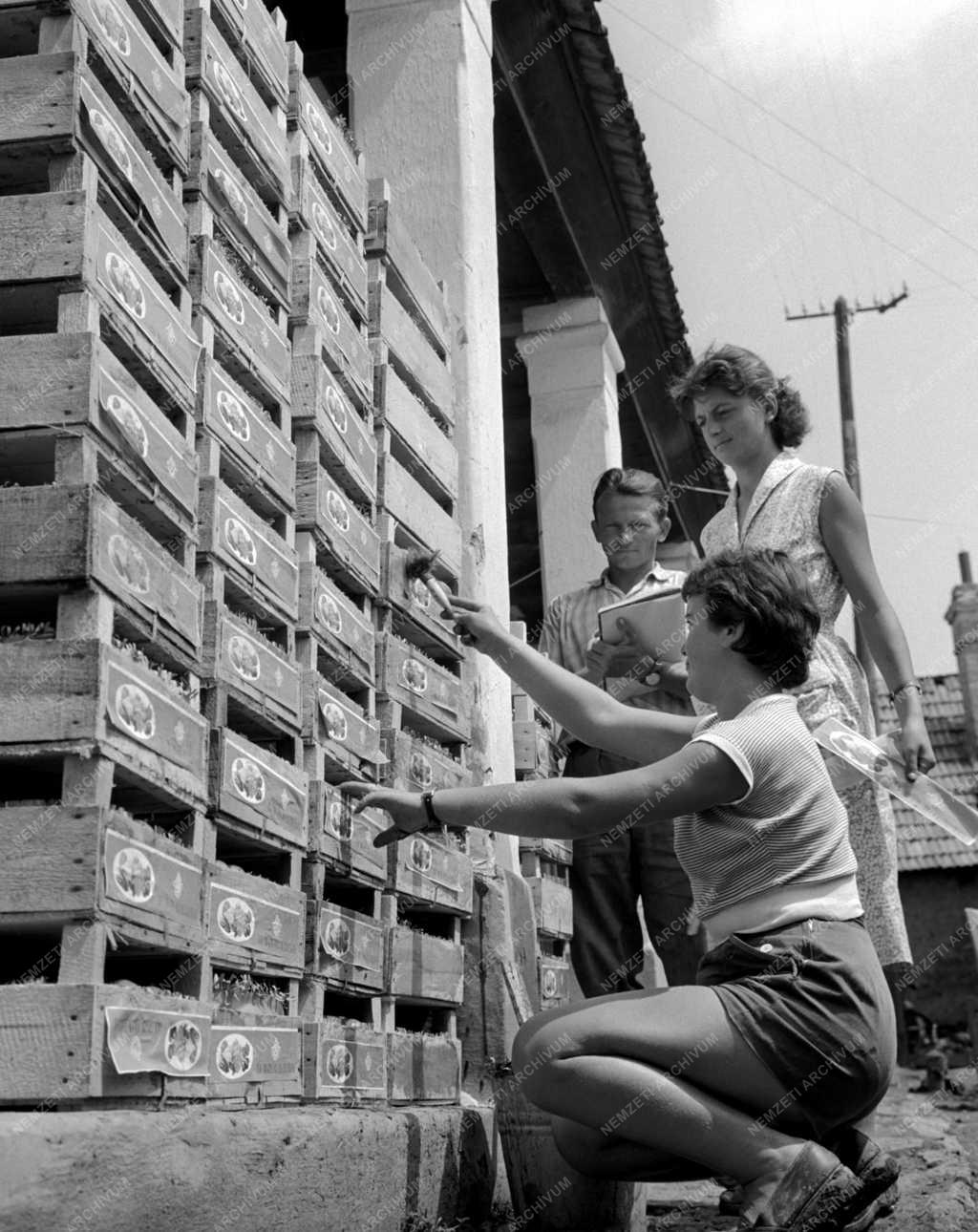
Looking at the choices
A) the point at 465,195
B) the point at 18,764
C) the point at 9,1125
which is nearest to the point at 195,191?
the point at 18,764

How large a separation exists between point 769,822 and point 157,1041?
1168 millimetres

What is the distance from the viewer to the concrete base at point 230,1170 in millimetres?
2119

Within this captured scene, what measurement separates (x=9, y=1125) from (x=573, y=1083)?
103 centimetres

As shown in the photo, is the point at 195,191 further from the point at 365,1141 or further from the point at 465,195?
the point at 465,195

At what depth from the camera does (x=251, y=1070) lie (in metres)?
2.83

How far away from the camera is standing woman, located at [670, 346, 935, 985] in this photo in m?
3.42

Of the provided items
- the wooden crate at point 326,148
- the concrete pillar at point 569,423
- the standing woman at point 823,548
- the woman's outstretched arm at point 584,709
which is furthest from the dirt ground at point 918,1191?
the concrete pillar at point 569,423

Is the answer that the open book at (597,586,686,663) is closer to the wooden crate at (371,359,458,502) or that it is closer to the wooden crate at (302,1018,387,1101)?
the wooden crate at (371,359,458,502)

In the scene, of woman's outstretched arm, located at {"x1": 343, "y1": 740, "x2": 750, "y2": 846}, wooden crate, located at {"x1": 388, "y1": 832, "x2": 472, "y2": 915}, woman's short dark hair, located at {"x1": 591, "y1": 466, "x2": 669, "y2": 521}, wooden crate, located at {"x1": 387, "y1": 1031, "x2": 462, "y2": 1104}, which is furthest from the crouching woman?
woman's short dark hair, located at {"x1": 591, "y1": 466, "x2": 669, "y2": 521}

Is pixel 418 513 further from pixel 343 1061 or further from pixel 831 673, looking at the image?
pixel 343 1061

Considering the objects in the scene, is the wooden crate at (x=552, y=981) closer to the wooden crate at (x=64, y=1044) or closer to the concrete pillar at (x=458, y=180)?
the concrete pillar at (x=458, y=180)

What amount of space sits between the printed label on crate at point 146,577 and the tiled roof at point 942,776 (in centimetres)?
1800

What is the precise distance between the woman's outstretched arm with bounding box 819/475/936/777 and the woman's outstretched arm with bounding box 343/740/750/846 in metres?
0.88

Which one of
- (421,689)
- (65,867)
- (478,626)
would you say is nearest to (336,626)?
(478,626)
